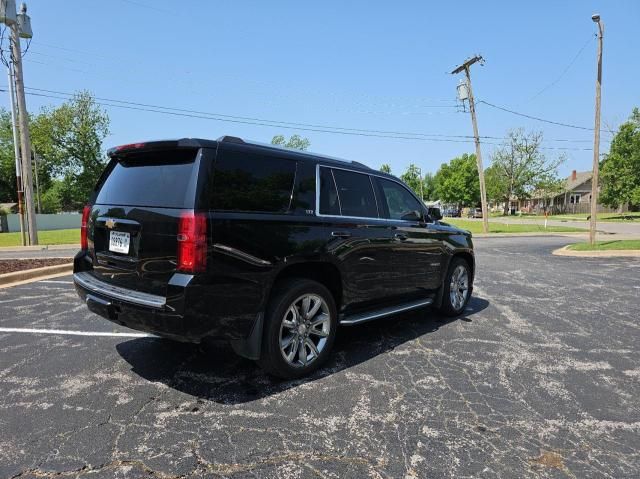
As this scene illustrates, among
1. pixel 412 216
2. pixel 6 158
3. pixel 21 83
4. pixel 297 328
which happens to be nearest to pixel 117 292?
pixel 297 328

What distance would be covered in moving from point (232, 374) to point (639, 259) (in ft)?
44.5

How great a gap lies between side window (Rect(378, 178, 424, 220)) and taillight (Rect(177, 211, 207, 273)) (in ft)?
8.04

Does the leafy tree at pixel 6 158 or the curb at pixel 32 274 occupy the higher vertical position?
the leafy tree at pixel 6 158

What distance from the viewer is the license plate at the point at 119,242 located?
11.3 feet

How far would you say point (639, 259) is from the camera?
1284 centimetres

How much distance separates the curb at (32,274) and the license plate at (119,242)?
19.0 feet

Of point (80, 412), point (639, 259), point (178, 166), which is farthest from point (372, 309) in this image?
point (639, 259)

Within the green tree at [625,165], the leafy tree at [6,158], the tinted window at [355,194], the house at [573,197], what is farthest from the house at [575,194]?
the leafy tree at [6,158]

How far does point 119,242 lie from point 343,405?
7.15 feet

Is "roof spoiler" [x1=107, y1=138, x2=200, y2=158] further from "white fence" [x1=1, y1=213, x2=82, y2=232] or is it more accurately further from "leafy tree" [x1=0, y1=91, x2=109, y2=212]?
"leafy tree" [x1=0, y1=91, x2=109, y2=212]

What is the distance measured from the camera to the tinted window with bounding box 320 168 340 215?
4039 mm

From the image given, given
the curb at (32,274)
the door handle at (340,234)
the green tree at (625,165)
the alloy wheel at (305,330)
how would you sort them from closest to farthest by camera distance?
the alloy wheel at (305,330) → the door handle at (340,234) → the curb at (32,274) → the green tree at (625,165)

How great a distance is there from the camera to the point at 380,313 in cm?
457

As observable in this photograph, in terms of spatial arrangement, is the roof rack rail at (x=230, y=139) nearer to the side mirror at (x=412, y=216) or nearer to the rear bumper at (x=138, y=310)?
the rear bumper at (x=138, y=310)
